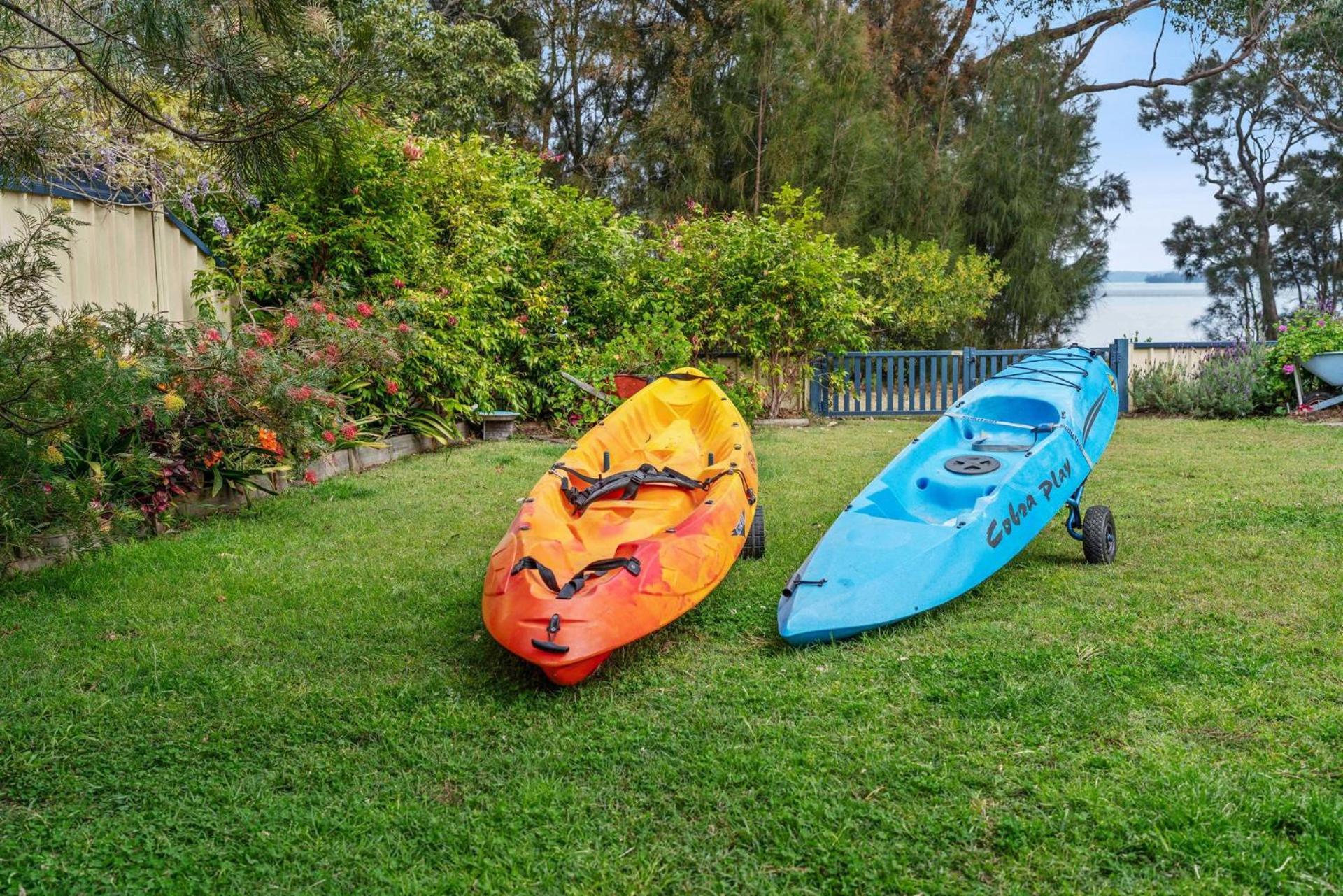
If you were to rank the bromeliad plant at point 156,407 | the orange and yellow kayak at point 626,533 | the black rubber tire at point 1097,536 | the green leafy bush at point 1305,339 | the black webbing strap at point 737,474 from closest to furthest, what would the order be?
the bromeliad plant at point 156,407 < the orange and yellow kayak at point 626,533 < the black webbing strap at point 737,474 < the black rubber tire at point 1097,536 < the green leafy bush at point 1305,339

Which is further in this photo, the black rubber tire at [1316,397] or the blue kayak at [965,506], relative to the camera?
the black rubber tire at [1316,397]

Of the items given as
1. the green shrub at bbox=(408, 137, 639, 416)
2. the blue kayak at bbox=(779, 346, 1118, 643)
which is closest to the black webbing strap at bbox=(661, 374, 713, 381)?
the blue kayak at bbox=(779, 346, 1118, 643)

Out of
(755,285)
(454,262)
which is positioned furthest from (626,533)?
(755,285)

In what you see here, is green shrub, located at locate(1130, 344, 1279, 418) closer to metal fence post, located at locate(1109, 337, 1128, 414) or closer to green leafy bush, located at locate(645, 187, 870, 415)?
metal fence post, located at locate(1109, 337, 1128, 414)

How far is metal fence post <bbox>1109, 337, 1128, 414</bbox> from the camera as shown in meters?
11.6

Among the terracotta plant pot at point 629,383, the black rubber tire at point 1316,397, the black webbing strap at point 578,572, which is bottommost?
the black webbing strap at point 578,572

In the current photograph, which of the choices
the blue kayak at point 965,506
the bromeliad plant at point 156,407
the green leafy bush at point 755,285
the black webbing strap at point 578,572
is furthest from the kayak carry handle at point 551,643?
the green leafy bush at point 755,285

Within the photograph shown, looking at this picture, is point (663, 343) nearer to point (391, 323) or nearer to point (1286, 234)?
point (391, 323)

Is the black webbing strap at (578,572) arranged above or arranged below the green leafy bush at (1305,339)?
below

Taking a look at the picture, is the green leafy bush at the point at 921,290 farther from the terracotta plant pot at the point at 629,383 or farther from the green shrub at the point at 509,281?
the terracotta plant pot at the point at 629,383

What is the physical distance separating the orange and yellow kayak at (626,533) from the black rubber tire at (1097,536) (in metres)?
1.62

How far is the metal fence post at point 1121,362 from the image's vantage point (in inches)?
456

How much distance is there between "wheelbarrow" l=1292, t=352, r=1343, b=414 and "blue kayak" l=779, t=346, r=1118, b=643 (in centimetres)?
640

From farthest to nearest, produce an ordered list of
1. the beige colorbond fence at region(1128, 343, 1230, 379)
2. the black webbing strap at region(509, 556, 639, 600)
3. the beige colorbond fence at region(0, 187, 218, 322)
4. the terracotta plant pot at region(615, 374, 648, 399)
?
the beige colorbond fence at region(1128, 343, 1230, 379) → the terracotta plant pot at region(615, 374, 648, 399) → the beige colorbond fence at region(0, 187, 218, 322) → the black webbing strap at region(509, 556, 639, 600)
